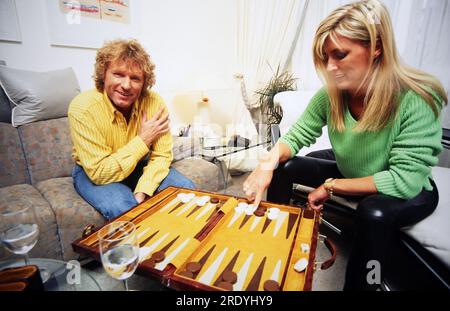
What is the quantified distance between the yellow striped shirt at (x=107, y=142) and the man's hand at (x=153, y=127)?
4 cm

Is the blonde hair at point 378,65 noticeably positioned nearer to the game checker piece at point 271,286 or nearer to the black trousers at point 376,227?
the black trousers at point 376,227

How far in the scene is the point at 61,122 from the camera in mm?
1973

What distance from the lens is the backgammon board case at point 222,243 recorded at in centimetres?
82

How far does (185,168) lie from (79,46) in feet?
4.84

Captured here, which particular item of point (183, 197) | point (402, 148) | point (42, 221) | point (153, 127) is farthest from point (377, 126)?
point (42, 221)

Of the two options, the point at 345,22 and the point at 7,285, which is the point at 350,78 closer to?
the point at 345,22

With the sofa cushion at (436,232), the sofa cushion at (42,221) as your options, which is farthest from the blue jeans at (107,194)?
the sofa cushion at (436,232)

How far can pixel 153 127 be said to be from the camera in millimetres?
1650

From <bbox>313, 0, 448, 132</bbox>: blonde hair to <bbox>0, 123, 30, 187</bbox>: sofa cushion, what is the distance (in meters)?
2.02

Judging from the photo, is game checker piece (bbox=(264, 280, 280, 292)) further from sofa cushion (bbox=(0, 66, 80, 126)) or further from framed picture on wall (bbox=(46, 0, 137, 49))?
framed picture on wall (bbox=(46, 0, 137, 49))

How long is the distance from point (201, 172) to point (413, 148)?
1313mm

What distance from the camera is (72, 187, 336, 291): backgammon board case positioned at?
0.82 meters
